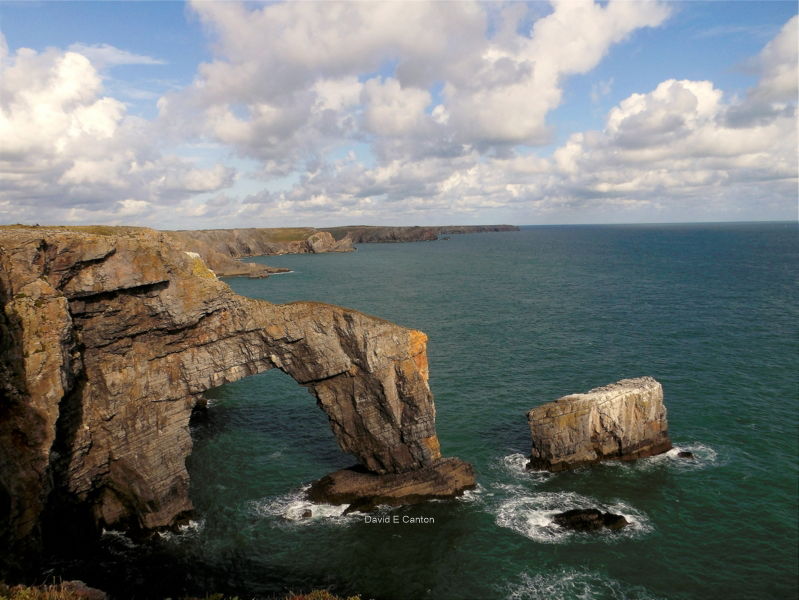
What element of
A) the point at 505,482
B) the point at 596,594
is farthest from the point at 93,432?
the point at 596,594

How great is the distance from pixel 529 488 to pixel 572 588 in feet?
29.2

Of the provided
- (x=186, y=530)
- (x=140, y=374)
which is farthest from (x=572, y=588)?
(x=140, y=374)

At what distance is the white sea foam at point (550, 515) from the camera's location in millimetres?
27859

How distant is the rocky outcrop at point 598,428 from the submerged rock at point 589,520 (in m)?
5.65

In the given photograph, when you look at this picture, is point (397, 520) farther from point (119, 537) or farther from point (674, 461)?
point (674, 461)

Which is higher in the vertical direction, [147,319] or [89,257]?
[89,257]

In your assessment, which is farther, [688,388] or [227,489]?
[688,388]

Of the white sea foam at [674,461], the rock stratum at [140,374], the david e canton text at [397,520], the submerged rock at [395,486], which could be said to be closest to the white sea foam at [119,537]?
the rock stratum at [140,374]

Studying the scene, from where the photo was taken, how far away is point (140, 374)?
2823 centimetres

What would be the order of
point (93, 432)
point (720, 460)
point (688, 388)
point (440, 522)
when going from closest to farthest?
point (93, 432) → point (440, 522) → point (720, 460) → point (688, 388)

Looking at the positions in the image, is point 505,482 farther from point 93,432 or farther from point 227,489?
point 93,432

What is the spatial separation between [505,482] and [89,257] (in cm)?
2859

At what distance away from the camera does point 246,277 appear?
470 feet

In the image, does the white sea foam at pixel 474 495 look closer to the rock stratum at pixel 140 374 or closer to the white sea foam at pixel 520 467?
the rock stratum at pixel 140 374
